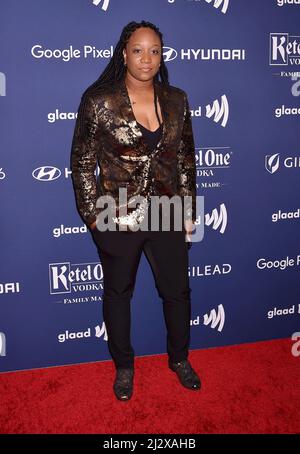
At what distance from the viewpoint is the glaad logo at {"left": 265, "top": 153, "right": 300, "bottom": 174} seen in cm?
281

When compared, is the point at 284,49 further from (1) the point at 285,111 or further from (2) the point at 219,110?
(2) the point at 219,110

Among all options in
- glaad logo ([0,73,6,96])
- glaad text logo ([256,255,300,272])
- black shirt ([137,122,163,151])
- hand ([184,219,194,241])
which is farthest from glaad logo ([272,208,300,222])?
glaad logo ([0,73,6,96])

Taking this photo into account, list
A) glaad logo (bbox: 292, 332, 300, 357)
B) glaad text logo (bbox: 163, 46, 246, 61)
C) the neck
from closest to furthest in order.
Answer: the neck
glaad text logo (bbox: 163, 46, 246, 61)
glaad logo (bbox: 292, 332, 300, 357)

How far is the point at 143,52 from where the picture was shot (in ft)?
6.79

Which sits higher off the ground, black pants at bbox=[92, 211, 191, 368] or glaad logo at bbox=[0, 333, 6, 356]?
black pants at bbox=[92, 211, 191, 368]

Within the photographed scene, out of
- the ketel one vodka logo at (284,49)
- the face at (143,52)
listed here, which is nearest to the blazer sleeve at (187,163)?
the face at (143,52)

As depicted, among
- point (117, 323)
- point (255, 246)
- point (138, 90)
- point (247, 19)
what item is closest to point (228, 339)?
point (255, 246)

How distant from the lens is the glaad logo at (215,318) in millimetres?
2976

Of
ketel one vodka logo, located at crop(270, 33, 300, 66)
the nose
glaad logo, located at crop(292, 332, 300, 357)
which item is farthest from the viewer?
glaad logo, located at crop(292, 332, 300, 357)

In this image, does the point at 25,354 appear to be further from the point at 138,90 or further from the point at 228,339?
the point at 138,90

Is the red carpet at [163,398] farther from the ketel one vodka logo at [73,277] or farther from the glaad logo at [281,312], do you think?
the ketel one vodka logo at [73,277]

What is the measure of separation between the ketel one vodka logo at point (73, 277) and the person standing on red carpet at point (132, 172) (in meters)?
0.35

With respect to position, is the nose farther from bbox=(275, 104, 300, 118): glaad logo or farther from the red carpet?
the red carpet

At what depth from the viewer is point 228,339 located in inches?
120
